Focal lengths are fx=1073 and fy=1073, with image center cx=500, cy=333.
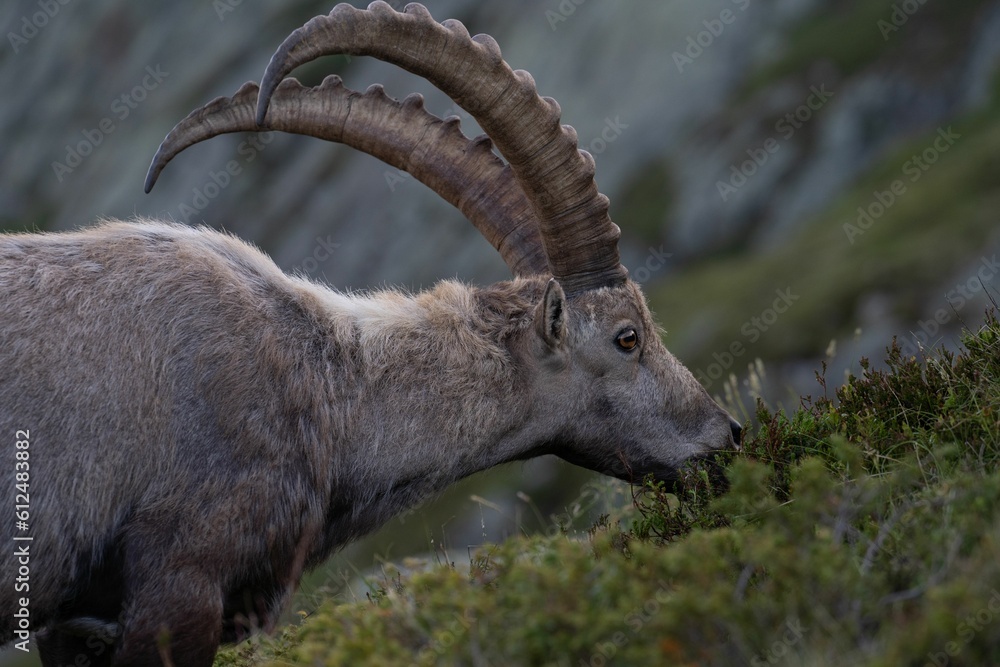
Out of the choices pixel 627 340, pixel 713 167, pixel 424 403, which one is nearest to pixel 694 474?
pixel 627 340

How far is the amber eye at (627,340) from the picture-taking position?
26.6 feet

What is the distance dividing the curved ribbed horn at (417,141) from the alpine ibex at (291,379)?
0.8 inches

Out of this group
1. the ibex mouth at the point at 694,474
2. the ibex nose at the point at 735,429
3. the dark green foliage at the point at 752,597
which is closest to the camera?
the dark green foliage at the point at 752,597

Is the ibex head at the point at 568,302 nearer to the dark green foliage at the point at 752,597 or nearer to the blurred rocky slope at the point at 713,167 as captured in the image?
the dark green foliage at the point at 752,597

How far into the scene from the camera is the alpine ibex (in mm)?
6746

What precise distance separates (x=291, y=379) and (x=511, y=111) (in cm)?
254

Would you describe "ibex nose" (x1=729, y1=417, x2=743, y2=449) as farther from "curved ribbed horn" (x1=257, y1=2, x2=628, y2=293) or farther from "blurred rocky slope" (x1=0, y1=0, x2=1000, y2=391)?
"blurred rocky slope" (x1=0, y1=0, x2=1000, y2=391)

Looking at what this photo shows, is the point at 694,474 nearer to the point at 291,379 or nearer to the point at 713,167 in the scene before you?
the point at 291,379

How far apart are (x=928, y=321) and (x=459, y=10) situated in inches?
2065

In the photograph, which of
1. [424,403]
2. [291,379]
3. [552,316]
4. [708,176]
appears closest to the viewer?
[291,379]

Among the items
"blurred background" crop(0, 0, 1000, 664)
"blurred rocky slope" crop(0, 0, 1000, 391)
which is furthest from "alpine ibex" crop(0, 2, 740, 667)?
"blurred rocky slope" crop(0, 0, 1000, 391)

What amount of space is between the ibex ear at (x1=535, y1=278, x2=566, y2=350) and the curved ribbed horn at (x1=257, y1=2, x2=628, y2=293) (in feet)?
1.56

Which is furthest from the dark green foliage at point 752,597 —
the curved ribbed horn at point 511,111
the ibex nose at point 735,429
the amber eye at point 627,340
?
the curved ribbed horn at point 511,111

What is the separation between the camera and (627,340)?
26.7 feet
